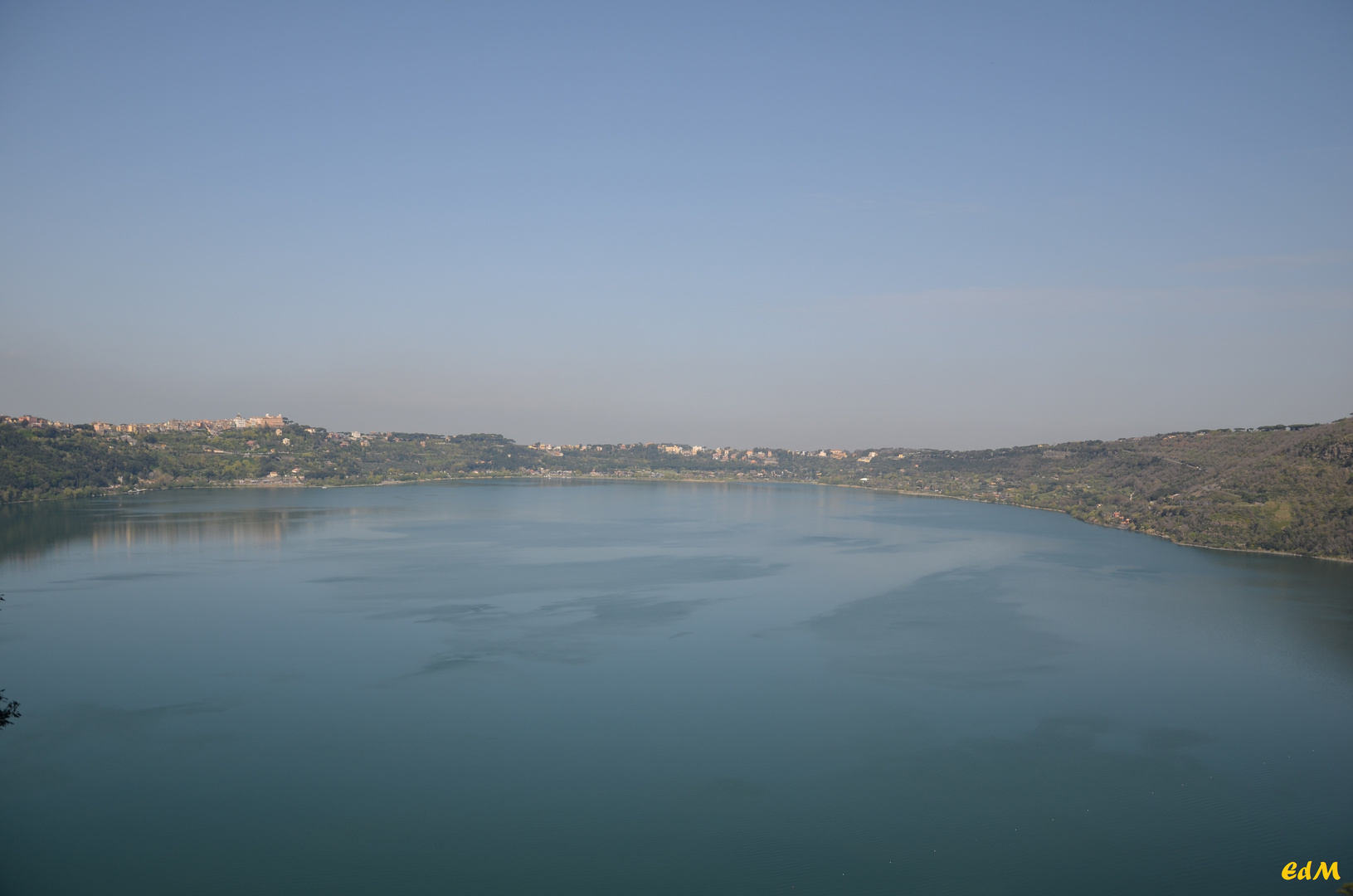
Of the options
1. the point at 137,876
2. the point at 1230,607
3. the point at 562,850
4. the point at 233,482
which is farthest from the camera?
the point at 233,482

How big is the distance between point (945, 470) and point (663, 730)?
72842 mm

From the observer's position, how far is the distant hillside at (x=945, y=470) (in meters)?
31.1

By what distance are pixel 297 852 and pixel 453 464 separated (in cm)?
8288

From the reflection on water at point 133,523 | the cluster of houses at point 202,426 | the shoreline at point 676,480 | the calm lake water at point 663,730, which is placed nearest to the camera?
the calm lake water at point 663,730

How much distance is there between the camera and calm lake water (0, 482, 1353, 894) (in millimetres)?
8461

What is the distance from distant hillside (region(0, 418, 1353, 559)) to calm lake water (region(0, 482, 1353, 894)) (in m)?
7.70

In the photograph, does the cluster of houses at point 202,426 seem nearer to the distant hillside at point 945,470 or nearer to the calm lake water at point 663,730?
the distant hillside at point 945,470

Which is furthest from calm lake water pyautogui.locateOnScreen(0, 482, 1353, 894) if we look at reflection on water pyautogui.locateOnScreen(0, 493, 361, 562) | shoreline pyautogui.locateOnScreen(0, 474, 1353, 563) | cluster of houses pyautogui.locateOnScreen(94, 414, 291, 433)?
cluster of houses pyautogui.locateOnScreen(94, 414, 291, 433)

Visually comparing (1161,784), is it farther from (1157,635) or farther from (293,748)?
(293,748)

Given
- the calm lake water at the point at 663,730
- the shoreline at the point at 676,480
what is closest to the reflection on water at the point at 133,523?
the calm lake water at the point at 663,730

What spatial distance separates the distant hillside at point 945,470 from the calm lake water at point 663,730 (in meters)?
7.70

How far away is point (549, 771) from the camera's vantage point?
10.4m

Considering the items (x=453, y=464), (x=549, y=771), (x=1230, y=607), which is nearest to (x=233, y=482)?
(x=453, y=464)

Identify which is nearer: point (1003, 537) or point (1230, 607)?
point (1230, 607)
